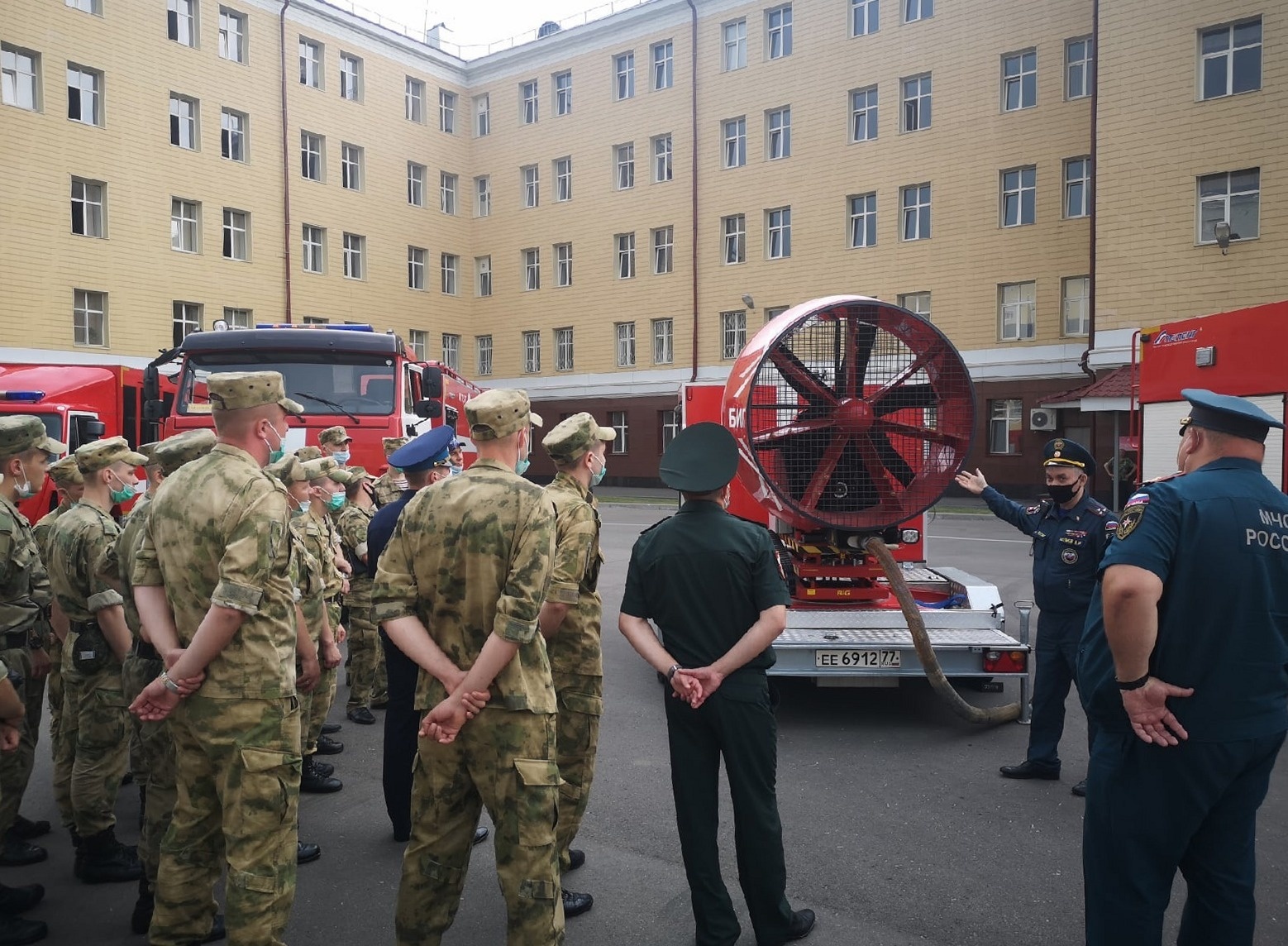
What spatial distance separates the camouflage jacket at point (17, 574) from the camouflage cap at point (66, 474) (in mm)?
646

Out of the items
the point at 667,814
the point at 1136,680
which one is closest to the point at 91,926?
the point at 667,814

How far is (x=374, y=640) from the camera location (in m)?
6.74

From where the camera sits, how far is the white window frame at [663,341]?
→ 32844 millimetres

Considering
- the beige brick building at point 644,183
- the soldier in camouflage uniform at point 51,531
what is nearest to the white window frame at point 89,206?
the beige brick building at point 644,183

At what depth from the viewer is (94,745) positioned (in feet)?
14.3

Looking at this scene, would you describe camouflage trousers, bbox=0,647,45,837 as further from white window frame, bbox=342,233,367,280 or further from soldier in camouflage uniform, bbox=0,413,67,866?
white window frame, bbox=342,233,367,280

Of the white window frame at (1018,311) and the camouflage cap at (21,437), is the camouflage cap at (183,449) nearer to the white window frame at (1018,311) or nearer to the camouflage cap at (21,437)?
the camouflage cap at (21,437)

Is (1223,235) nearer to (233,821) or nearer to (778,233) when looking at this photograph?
(778,233)

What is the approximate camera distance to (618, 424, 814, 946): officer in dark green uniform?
3.50 m

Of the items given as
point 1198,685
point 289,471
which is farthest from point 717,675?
point 289,471

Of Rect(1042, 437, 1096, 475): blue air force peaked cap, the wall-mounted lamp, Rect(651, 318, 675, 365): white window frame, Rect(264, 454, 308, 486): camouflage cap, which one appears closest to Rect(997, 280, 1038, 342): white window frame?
the wall-mounted lamp

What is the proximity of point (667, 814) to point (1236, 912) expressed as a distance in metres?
2.68

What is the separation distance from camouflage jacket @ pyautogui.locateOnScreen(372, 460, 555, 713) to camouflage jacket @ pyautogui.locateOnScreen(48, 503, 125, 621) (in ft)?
5.92

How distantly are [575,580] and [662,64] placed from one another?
1272 inches
